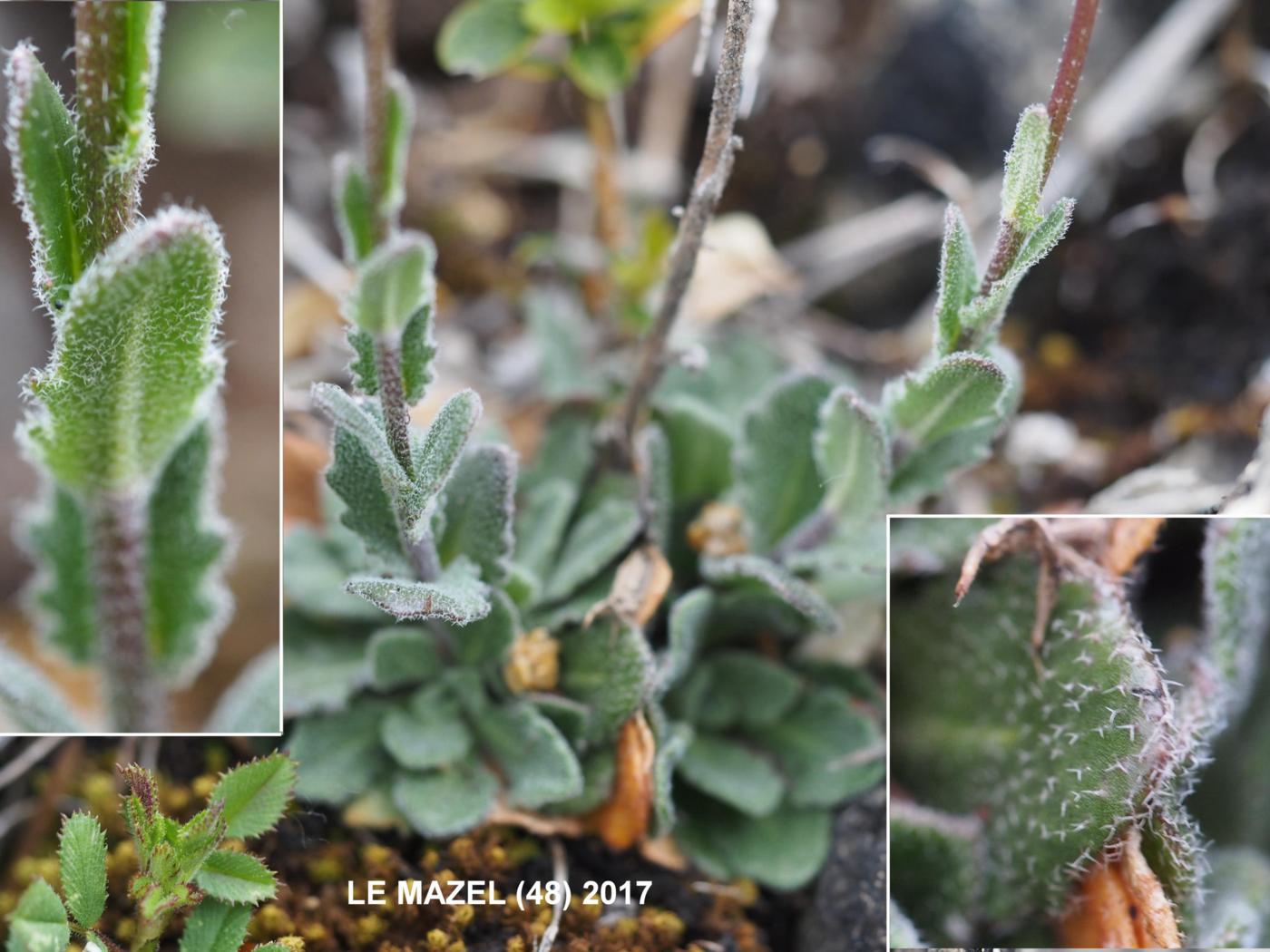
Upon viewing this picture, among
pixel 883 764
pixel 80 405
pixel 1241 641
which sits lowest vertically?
pixel 883 764

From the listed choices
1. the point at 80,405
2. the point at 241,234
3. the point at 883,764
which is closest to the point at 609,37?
the point at 241,234

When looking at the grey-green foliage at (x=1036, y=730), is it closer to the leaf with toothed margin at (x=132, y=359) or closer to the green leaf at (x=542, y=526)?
the green leaf at (x=542, y=526)

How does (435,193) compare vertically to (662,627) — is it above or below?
above

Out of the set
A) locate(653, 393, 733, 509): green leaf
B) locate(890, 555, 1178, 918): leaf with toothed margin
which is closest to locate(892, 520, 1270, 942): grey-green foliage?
locate(890, 555, 1178, 918): leaf with toothed margin

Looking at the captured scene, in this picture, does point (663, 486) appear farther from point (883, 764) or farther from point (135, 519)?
point (135, 519)

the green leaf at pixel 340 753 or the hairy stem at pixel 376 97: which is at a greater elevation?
the hairy stem at pixel 376 97

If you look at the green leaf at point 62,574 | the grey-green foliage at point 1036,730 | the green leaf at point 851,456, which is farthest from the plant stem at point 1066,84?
the green leaf at point 62,574

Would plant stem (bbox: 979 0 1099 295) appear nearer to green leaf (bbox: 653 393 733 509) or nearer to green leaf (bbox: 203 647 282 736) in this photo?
green leaf (bbox: 653 393 733 509)
